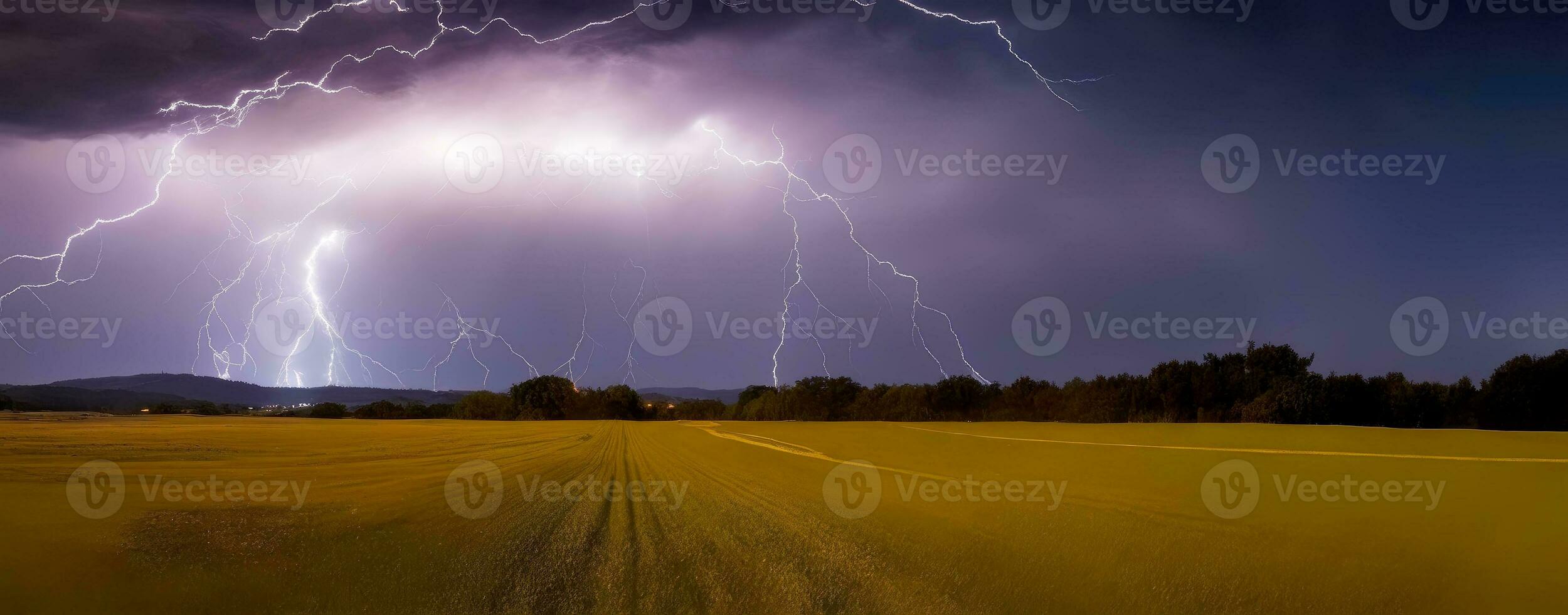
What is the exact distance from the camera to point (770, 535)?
6.84 metres

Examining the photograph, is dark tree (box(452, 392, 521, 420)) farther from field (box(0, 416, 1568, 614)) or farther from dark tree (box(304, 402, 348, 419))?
field (box(0, 416, 1568, 614))

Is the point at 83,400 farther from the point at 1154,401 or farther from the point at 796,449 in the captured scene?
the point at 1154,401

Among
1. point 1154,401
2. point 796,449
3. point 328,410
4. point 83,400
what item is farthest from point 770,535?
point 328,410

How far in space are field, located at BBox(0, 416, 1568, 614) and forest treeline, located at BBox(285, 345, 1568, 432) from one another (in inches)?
1038

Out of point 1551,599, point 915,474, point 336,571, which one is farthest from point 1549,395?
point 336,571

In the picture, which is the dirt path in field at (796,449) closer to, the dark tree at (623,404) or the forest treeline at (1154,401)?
the forest treeline at (1154,401)

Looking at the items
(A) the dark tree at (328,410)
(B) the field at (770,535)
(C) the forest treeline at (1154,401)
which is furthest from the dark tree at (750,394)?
(B) the field at (770,535)

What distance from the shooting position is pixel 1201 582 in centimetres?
554

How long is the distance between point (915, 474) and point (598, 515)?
20.4 feet

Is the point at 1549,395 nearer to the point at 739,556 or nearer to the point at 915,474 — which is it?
the point at 915,474

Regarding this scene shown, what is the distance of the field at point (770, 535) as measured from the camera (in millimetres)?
4922

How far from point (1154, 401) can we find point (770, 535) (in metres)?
45.5

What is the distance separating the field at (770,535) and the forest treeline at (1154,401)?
1038 inches

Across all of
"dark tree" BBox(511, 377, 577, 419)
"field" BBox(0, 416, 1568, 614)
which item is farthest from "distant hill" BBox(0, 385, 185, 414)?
"dark tree" BBox(511, 377, 577, 419)
